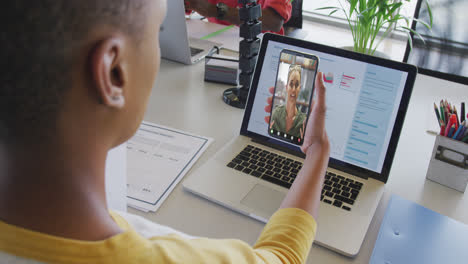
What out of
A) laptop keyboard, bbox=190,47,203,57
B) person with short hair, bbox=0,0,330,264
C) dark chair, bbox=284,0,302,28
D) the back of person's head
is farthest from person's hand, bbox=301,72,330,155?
dark chair, bbox=284,0,302,28

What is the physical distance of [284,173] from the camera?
3.07 ft

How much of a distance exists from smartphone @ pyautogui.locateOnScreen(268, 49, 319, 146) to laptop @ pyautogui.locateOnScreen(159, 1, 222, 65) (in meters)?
0.61

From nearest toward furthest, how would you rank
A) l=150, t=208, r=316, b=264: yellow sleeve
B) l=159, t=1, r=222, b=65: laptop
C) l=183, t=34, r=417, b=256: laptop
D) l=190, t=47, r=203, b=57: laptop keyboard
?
l=150, t=208, r=316, b=264: yellow sleeve < l=183, t=34, r=417, b=256: laptop < l=159, t=1, r=222, b=65: laptop < l=190, t=47, r=203, b=57: laptop keyboard

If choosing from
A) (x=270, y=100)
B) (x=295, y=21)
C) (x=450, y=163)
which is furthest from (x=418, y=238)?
(x=295, y=21)

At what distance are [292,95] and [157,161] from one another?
35cm

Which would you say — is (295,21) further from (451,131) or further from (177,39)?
(451,131)

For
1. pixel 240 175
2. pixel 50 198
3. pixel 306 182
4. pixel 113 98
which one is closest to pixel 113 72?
pixel 113 98

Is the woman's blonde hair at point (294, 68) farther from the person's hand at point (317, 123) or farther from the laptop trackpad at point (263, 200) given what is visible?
the laptop trackpad at point (263, 200)

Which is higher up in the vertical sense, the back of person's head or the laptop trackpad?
the back of person's head

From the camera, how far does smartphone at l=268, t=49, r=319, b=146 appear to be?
2.99 ft

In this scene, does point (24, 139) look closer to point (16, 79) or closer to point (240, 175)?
point (16, 79)

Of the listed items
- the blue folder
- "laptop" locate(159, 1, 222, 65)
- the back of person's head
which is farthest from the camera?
"laptop" locate(159, 1, 222, 65)

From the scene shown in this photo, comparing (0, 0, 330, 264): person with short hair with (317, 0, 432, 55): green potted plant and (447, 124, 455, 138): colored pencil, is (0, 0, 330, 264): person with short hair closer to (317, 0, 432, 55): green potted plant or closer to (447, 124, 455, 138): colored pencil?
(447, 124, 455, 138): colored pencil

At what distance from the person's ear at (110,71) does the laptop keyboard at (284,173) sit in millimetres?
551
